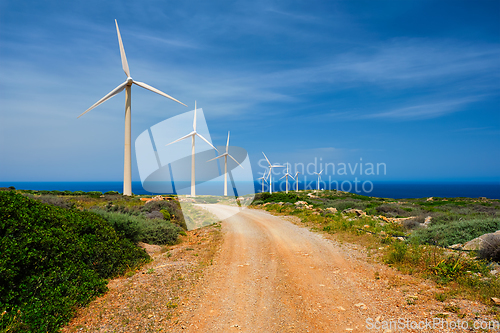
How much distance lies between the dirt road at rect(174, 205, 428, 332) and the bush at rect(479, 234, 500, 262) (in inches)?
165

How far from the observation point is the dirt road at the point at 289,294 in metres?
6.48

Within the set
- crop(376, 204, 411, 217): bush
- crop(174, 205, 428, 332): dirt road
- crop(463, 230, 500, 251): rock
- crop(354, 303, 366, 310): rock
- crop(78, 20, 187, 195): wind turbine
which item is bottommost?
crop(174, 205, 428, 332): dirt road

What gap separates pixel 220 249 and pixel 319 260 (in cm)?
525

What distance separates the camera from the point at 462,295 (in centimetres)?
754

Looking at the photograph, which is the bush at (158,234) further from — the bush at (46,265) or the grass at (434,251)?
the grass at (434,251)

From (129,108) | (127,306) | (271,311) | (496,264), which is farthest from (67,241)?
(129,108)

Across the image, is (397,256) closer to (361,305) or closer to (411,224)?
(361,305)

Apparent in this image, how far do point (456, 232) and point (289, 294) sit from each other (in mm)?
10991

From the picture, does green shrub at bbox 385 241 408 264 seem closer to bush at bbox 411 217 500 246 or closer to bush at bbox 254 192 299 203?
bush at bbox 411 217 500 246

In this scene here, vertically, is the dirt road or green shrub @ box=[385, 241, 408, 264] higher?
green shrub @ box=[385, 241, 408, 264]

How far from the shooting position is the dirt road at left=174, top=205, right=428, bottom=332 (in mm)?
6480

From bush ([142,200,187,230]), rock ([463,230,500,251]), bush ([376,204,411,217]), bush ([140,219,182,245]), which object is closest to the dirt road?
bush ([140,219,182,245])

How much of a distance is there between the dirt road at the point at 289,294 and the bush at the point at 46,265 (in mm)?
3199

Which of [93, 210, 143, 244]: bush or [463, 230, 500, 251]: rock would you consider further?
[93, 210, 143, 244]: bush
